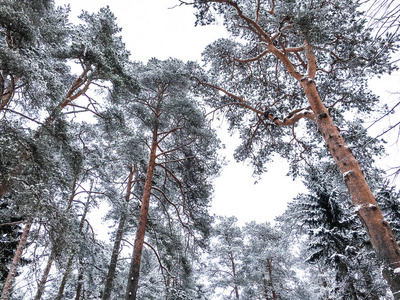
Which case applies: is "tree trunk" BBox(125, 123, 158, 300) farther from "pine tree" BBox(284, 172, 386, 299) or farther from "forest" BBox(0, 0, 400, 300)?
"pine tree" BBox(284, 172, 386, 299)

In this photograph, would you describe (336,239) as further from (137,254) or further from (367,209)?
(137,254)

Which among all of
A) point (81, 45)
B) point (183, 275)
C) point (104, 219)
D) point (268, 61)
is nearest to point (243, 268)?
point (183, 275)

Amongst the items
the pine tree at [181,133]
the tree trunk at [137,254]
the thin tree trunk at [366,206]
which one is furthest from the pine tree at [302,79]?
the tree trunk at [137,254]

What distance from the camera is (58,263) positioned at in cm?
417

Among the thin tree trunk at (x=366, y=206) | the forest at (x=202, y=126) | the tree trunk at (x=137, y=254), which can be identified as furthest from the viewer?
the tree trunk at (x=137, y=254)

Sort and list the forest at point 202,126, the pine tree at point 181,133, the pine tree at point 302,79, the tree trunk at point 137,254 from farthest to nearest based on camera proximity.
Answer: the pine tree at point 181,133, the tree trunk at point 137,254, the forest at point 202,126, the pine tree at point 302,79

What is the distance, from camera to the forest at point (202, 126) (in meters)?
3.93

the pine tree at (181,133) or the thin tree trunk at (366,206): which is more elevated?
the pine tree at (181,133)

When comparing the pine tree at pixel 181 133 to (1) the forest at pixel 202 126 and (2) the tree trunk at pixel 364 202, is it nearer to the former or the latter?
(1) the forest at pixel 202 126

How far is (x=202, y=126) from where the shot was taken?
8.12 metres

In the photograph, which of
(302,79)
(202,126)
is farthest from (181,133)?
(302,79)

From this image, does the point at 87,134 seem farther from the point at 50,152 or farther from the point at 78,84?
the point at 50,152

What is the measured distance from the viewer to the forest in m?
3.93

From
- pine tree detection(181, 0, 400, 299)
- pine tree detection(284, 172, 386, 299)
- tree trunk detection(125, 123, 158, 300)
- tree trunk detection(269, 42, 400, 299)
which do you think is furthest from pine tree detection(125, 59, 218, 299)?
tree trunk detection(269, 42, 400, 299)
